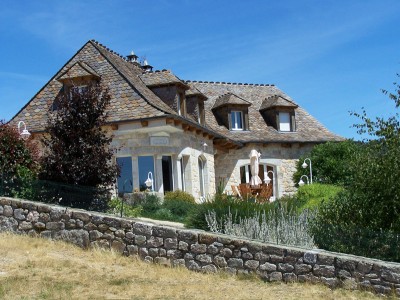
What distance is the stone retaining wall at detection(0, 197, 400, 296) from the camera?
372 inches

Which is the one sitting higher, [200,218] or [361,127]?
[361,127]

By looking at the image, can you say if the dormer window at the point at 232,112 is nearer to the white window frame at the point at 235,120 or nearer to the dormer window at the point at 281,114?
the white window frame at the point at 235,120

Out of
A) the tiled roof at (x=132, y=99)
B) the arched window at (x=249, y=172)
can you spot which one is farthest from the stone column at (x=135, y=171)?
the arched window at (x=249, y=172)

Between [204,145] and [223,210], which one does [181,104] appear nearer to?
[204,145]

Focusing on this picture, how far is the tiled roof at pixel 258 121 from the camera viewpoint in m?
25.9

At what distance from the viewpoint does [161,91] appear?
69.4 ft

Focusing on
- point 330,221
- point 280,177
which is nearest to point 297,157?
point 280,177

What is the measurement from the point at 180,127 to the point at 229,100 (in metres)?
7.41

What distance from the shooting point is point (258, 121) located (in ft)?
90.2

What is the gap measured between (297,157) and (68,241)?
17.2m

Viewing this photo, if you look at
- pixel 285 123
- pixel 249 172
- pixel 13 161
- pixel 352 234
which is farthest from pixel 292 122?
pixel 352 234

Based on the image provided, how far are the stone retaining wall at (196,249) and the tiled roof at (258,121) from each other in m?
14.0

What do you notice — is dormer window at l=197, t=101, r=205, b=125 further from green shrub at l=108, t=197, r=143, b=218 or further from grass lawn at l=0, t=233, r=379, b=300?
grass lawn at l=0, t=233, r=379, b=300

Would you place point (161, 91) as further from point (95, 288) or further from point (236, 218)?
point (95, 288)
